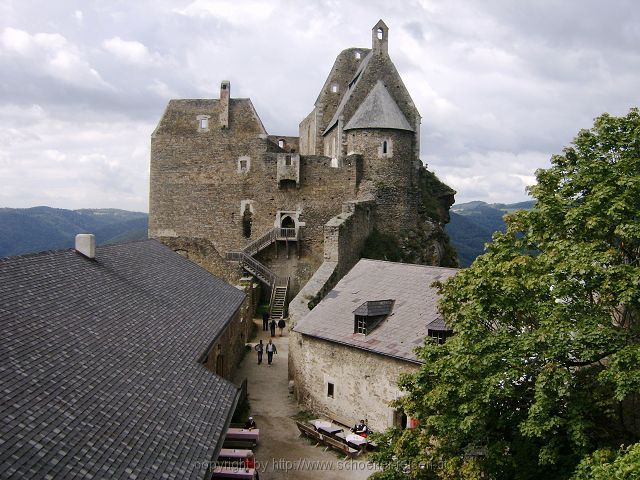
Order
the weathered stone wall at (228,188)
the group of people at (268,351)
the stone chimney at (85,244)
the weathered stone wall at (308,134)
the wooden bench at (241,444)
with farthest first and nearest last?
the weathered stone wall at (308,134) → the weathered stone wall at (228,188) → the group of people at (268,351) → the stone chimney at (85,244) → the wooden bench at (241,444)

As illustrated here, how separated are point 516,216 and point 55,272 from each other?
12.4m

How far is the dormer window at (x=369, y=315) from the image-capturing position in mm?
22625

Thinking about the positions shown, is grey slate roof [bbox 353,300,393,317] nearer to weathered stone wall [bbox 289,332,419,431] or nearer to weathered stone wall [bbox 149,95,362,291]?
weathered stone wall [bbox 289,332,419,431]

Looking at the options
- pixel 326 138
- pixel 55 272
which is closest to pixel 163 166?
pixel 326 138

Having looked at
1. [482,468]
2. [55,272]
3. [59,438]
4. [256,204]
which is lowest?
[482,468]

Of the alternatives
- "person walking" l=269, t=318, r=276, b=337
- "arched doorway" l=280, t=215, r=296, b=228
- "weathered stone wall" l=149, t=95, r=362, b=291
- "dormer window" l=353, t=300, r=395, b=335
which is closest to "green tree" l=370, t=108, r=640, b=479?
"dormer window" l=353, t=300, r=395, b=335

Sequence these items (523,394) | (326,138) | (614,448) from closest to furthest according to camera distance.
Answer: (614,448)
(523,394)
(326,138)

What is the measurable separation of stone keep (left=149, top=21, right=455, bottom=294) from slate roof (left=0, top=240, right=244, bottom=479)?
21.9 meters

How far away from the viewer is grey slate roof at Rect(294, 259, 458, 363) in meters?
21.4

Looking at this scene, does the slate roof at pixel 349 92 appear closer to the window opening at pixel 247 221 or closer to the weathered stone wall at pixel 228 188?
the weathered stone wall at pixel 228 188

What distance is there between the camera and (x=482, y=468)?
12375 mm

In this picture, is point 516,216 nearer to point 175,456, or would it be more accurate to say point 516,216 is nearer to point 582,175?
point 582,175

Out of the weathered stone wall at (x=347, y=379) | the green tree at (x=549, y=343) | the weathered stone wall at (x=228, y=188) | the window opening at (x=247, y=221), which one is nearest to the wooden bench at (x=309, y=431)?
the weathered stone wall at (x=347, y=379)

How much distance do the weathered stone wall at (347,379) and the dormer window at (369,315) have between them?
34.6 inches
